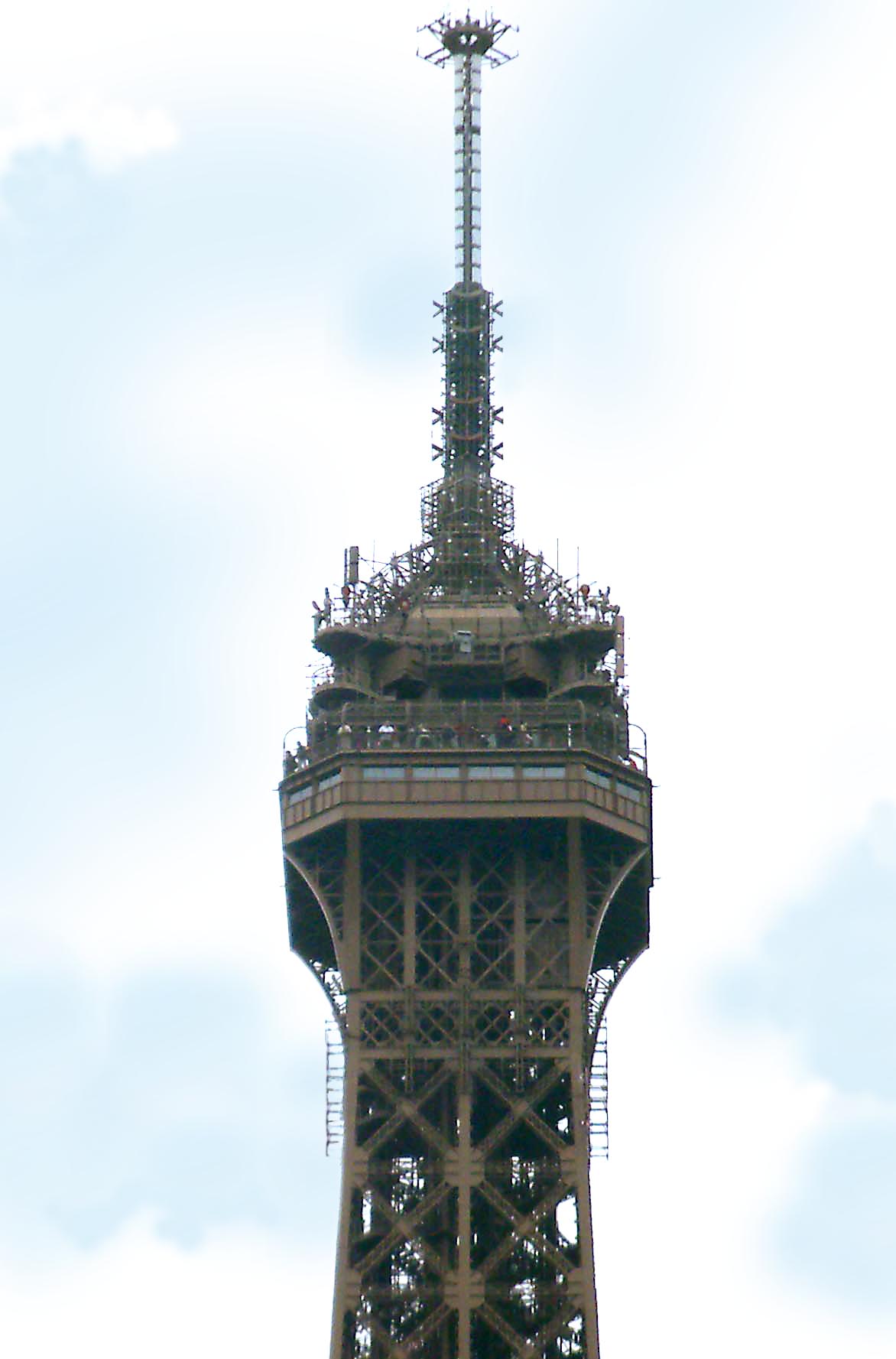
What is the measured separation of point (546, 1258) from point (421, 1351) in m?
6.86

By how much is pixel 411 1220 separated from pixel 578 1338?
8.96 m

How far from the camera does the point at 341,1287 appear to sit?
198625mm

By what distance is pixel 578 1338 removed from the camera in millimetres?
198875

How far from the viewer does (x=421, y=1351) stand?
199125 mm

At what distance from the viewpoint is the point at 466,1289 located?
651 feet

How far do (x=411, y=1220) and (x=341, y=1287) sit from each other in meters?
4.23

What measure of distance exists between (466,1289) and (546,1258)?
382 cm

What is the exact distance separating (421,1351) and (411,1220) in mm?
5740

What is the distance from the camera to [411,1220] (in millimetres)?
199250

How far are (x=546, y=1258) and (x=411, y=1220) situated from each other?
6.16 meters
